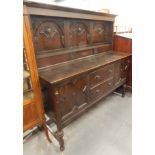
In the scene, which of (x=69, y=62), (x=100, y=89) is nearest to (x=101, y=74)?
(x=100, y=89)

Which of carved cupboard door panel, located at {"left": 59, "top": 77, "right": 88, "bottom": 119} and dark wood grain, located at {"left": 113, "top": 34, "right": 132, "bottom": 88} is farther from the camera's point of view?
dark wood grain, located at {"left": 113, "top": 34, "right": 132, "bottom": 88}

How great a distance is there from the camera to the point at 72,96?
1488 millimetres

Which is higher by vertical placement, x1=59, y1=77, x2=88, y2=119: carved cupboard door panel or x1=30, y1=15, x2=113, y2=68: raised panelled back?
x1=30, y1=15, x2=113, y2=68: raised panelled back

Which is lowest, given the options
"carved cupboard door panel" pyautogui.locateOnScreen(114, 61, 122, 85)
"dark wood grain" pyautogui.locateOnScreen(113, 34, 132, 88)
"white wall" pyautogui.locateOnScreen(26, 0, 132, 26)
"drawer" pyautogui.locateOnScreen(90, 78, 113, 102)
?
"drawer" pyautogui.locateOnScreen(90, 78, 113, 102)

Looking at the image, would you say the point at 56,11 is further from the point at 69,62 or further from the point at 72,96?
the point at 72,96

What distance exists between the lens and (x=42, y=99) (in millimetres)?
1577

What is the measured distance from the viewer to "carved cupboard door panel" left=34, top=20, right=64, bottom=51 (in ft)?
4.99

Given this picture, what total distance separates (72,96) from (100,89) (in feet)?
1.88

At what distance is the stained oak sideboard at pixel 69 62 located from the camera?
137 cm

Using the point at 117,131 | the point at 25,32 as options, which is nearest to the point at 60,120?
the point at 117,131

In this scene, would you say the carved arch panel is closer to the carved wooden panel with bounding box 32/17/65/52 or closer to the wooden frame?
the carved wooden panel with bounding box 32/17/65/52

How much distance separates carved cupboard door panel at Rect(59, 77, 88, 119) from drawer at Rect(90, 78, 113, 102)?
162 millimetres

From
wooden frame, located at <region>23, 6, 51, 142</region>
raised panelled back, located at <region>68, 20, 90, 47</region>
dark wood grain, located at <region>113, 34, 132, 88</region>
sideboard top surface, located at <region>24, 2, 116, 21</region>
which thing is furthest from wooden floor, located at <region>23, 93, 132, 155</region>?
sideboard top surface, located at <region>24, 2, 116, 21</region>

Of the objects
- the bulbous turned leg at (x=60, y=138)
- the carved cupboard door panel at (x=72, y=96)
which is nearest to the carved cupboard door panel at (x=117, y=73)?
the carved cupboard door panel at (x=72, y=96)
